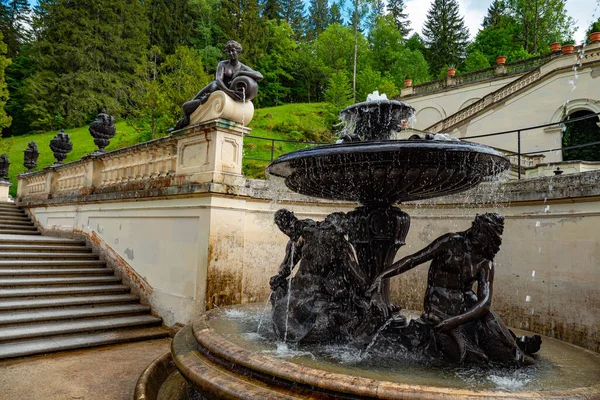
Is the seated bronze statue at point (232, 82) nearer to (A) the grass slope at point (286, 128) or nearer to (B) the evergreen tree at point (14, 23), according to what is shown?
(A) the grass slope at point (286, 128)

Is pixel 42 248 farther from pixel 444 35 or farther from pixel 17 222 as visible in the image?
pixel 444 35

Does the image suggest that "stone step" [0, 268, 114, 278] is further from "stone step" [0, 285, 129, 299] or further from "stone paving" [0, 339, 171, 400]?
"stone paving" [0, 339, 171, 400]

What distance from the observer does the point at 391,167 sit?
11.3 feet

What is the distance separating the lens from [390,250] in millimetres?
4125

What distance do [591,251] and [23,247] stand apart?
10.4 meters

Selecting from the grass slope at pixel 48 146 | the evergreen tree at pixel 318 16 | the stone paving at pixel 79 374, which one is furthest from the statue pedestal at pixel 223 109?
the evergreen tree at pixel 318 16

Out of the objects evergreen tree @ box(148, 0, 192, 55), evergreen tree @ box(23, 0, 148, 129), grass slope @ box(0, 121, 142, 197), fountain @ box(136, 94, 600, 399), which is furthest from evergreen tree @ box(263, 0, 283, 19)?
fountain @ box(136, 94, 600, 399)

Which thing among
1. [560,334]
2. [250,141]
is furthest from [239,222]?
[250,141]

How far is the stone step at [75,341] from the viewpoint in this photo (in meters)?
5.37

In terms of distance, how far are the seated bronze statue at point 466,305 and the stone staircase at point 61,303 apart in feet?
15.4

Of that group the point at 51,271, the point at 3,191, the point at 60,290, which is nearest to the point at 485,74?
the point at 3,191

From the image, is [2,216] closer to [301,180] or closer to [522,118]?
[301,180]

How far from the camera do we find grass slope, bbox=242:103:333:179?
26391 mm

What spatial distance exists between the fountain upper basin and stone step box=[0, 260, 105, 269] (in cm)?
634
